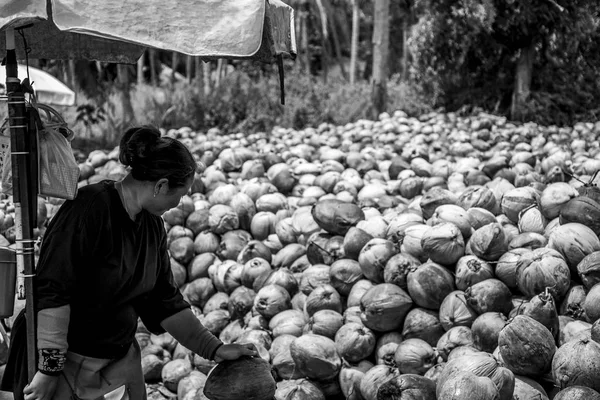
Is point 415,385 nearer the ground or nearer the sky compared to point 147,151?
nearer the ground

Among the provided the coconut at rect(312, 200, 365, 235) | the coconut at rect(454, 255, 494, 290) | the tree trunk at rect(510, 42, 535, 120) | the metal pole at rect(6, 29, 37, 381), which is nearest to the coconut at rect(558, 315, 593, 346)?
the coconut at rect(454, 255, 494, 290)

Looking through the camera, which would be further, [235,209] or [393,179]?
[393,179]

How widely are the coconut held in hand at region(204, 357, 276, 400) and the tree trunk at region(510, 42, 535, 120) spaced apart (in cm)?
1078

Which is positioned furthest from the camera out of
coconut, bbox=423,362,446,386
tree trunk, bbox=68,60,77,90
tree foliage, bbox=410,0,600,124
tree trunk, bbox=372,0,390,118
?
tree trunk, bbox=68,60,77,90

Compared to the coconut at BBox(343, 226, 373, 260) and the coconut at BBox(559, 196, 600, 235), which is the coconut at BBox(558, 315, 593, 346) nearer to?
the coconut at BBox(559, 196, 600, 235)

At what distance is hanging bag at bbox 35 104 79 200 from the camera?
2.43 meters

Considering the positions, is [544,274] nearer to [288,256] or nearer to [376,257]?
[376,257]

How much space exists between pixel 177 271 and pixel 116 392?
8.18ft

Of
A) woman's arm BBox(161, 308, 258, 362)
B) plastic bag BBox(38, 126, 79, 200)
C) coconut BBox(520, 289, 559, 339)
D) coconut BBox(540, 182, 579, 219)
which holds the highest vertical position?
plastic bag BBox(38, 126, 79, 200)

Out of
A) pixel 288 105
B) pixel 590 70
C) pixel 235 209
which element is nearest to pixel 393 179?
pixel 235 209

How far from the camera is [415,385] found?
3.17 meters

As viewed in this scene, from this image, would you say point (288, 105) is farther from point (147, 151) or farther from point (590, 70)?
point (147, 151)

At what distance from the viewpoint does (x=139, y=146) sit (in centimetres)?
245

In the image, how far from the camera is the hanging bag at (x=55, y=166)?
2430 mm
